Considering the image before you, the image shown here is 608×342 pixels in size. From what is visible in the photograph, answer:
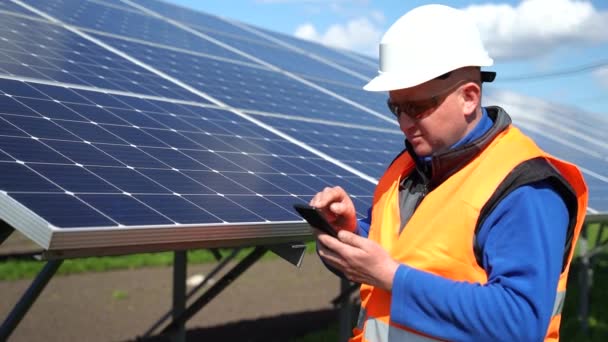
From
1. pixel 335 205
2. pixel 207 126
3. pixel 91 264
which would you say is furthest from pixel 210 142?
pixel 91 264

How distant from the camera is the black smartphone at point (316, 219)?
275 centimetres

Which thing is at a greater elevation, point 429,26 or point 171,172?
point 429,26

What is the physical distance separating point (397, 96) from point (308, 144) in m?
3.55

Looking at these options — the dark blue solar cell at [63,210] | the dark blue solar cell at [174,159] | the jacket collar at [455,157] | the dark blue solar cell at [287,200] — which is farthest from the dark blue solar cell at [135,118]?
the jacket collar at [455,157]

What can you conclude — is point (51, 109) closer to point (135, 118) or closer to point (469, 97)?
point (135, 118)

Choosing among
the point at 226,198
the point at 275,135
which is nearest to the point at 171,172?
the point at 226,198

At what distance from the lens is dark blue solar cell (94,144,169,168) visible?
436 cm

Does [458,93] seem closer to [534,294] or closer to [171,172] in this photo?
[534,294]

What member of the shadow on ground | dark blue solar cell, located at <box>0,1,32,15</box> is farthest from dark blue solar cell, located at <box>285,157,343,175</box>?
the shadow on ground

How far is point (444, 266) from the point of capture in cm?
258

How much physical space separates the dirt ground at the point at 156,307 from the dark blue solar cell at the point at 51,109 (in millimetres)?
4012

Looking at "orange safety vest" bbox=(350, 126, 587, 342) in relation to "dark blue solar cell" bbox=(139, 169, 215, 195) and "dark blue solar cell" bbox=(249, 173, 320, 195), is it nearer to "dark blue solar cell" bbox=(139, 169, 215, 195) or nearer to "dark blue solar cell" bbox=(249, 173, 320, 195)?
"dark blue solar cell" bbox=(139, 169, 215, 195)

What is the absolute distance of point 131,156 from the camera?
4.43 metres

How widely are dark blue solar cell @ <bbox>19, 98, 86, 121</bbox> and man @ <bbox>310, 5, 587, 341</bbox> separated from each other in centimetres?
228
